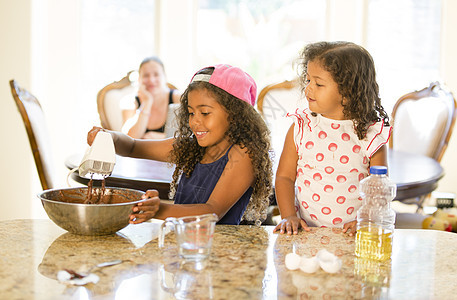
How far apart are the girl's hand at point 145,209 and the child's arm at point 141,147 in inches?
19.9

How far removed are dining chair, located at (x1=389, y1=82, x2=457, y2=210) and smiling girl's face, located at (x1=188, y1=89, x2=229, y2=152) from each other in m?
2.22

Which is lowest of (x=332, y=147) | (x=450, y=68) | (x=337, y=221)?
(x=337, y=221)

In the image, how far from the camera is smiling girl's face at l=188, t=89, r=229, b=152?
1.74m

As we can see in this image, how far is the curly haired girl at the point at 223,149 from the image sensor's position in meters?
1.68

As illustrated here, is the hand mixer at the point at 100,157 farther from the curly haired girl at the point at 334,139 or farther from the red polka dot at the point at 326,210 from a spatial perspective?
the red polka dot at the point at 326,210

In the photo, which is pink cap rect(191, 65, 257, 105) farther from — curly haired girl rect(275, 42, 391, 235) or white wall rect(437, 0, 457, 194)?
white wall rect(437, 0, 457, 194)

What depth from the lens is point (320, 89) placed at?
1675 mm

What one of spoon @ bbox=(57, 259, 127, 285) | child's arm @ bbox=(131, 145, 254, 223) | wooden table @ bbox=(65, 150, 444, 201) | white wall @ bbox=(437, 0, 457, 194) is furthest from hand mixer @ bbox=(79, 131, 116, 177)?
white wall @ bbox=(437, 0, 457, 194)

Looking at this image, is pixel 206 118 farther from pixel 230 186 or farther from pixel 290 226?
pixel 290 226

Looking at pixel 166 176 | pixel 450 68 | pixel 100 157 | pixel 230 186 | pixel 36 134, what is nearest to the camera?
pixel 100 157

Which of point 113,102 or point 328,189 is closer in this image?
point 328,189

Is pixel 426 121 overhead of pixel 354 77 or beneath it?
beneath

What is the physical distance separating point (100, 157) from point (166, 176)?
3.65 ft

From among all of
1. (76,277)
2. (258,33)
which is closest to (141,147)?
(76,277)
